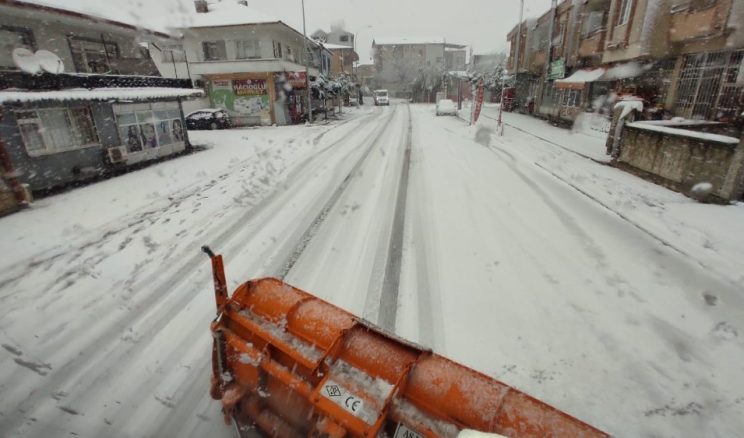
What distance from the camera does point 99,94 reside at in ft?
37.6

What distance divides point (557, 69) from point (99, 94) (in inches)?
1051

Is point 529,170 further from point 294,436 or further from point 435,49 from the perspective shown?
point 435,49

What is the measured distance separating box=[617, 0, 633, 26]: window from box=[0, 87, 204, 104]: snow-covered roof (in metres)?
21.0

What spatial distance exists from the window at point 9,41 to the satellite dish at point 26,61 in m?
1.58

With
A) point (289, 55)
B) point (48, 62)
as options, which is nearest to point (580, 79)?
point (289, 55)

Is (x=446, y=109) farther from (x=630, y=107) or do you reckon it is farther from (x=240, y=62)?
(x=630, y=107)

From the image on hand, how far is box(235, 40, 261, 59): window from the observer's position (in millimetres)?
24891

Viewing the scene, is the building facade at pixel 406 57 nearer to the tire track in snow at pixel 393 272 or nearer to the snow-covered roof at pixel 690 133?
the snow-covered roof at pixel 690 133

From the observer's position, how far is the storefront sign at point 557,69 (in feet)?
78.0

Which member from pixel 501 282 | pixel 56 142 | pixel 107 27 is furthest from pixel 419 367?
pixel 107 27

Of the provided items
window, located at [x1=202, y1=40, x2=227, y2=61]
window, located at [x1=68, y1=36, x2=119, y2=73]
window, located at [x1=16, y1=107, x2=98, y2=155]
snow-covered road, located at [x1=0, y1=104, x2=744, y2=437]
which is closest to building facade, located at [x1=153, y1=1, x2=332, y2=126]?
window, located at [x1=202, y1=40, x2=227, y2=61]

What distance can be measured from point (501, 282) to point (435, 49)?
324ft

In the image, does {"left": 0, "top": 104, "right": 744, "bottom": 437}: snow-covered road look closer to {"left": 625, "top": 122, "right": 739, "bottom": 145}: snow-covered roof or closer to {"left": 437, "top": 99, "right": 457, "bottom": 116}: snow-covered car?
{"left": 625, "top": 122, "right": 739, "bottom": 145}: snow-covered roof

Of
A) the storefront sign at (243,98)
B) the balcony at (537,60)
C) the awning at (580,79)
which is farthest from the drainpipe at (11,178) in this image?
the balcony at (537,60)
